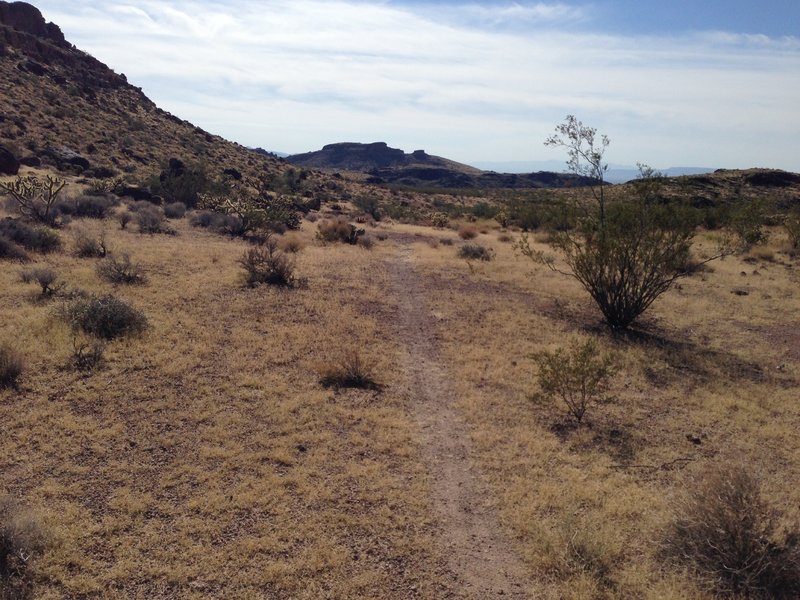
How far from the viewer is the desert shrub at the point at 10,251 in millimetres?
13711

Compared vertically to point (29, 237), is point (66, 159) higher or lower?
higher

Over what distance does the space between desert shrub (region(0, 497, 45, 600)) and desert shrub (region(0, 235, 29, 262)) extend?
11.4 metres

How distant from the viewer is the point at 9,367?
7664mm

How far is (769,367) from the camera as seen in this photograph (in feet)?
36.0

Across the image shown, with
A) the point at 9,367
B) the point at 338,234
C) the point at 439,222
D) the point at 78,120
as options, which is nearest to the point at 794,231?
the point at 439,222

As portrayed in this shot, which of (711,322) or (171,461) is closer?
(171,461)

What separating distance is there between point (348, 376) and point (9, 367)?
500cm

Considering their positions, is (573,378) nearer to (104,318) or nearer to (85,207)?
(104,318)

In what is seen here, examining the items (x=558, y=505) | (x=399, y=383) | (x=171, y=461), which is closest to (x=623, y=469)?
(x=558, y=505)

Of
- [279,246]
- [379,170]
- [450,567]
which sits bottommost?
[450,567]

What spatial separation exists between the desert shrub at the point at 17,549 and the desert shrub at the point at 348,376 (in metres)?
4.59

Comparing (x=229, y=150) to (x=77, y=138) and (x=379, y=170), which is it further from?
(x=379, y=170)

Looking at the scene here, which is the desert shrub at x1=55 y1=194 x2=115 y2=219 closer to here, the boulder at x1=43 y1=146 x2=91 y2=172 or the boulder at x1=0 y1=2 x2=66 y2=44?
the boulder at x1=43 y1=146 x2=91 y2=172

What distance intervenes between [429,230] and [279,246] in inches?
537
